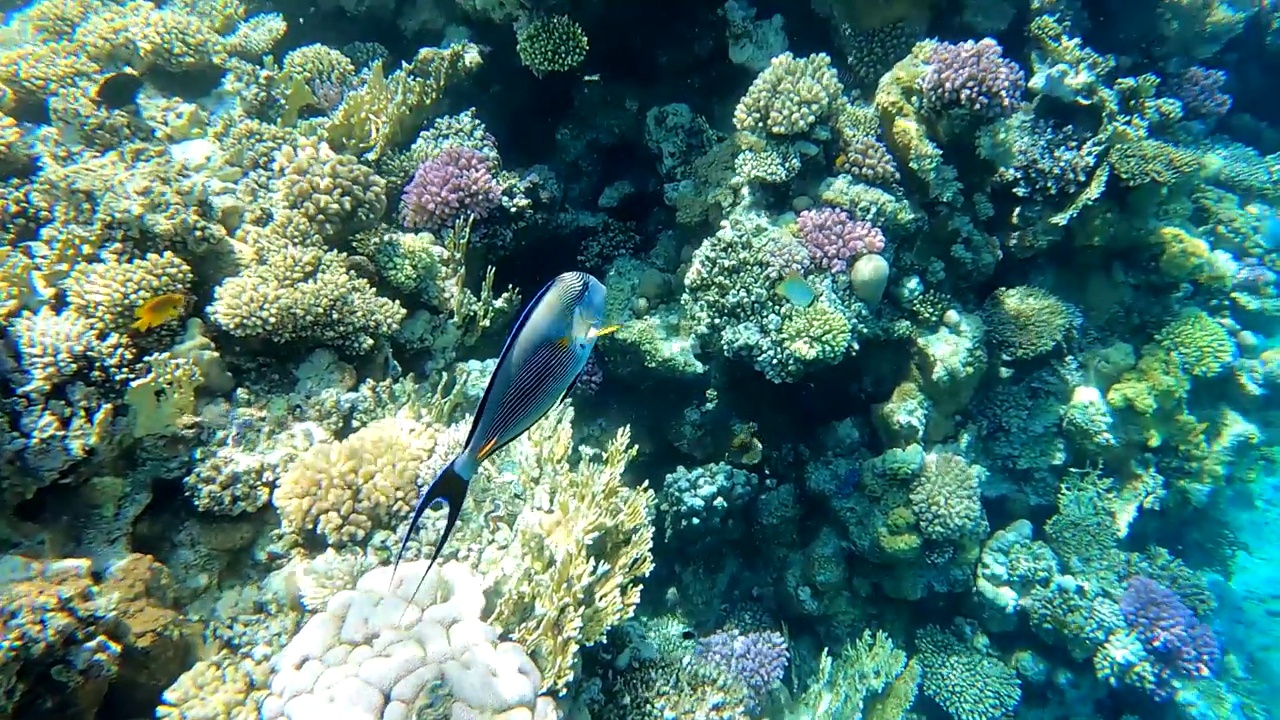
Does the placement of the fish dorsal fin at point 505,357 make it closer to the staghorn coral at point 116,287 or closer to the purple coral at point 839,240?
the staghorn coral at point 116,287

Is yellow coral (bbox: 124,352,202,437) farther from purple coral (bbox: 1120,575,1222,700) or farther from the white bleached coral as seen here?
purple coral (bbox: 1120,575,1222,700)

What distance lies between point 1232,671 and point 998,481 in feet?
16.9

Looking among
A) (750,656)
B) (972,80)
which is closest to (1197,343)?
(972,80)

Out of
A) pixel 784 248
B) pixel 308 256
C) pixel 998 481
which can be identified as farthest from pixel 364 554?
pixel 998 481

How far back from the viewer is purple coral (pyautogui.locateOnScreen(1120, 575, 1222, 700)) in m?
6.75

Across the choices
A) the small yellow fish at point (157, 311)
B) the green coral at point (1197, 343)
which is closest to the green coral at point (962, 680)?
the green coral at point (1197, 343)

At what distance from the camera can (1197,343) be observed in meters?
7.12

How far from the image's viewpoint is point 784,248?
17.2 feet

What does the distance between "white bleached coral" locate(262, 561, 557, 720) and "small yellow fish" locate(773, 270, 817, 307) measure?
3260 millimetres

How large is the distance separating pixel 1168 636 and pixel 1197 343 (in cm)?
335

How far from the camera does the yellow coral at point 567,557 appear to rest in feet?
11.0

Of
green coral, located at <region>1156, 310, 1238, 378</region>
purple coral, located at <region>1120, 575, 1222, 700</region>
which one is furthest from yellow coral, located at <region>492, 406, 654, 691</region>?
green coral, located at <region>1156, 310, 1238, 378</region>

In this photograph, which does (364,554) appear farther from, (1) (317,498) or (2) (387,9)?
(2) (387,9)

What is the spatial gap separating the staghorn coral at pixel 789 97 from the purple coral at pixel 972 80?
0.90 m
